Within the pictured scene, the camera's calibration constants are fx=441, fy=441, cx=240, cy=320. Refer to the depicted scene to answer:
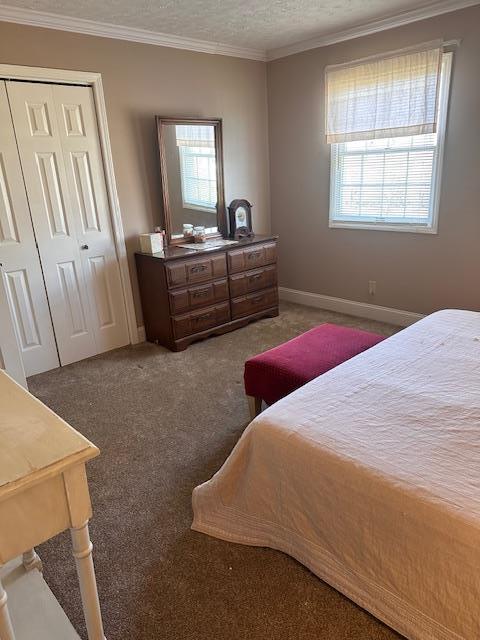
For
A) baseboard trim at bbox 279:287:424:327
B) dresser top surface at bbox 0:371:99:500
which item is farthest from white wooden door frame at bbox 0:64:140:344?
dresser top surface at bbox 0:371:99:500

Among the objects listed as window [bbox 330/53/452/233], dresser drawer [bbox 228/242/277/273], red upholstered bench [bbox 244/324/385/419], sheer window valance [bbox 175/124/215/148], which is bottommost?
red upholstered bench [bbox 244/324/385/419]

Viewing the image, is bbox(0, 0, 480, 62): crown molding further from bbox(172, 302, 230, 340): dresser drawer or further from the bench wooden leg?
the bench wooden leg

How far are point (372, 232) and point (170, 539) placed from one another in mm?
3143

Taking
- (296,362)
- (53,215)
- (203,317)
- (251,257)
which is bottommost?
(203,317)

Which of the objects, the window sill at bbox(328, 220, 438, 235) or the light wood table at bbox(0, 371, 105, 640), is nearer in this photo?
the light wood table at bbox(0, 371, 105, 640)

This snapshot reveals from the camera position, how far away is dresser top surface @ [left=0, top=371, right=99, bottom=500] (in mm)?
887

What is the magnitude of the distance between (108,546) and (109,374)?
66.1 inches

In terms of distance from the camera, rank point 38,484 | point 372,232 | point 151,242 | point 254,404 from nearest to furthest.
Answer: point 38,484 → point 254,404 → point 151,242 → point 372,232

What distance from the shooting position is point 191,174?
3.89m

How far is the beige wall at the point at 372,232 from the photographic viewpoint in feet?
10.6

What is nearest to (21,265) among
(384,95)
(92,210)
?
(92,210)

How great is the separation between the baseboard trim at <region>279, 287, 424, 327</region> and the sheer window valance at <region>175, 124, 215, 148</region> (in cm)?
177

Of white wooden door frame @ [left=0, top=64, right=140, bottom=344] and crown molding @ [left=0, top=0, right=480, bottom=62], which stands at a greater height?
crown molding @ [left=0, top=0, right=480, bottom=62]

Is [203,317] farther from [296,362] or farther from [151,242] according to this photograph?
Result: [296,362]
